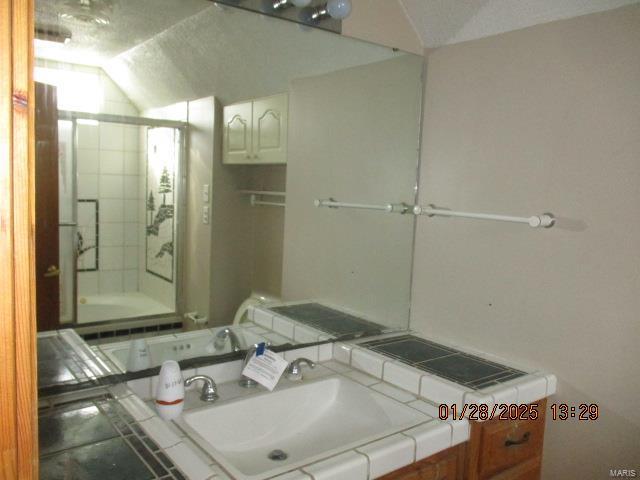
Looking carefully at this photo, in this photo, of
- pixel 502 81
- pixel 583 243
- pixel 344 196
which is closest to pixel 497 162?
pixel 502 81

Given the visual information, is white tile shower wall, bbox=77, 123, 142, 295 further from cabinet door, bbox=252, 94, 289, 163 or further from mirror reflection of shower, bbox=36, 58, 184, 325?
cabinet door, bbox=252, 94, 289, 163

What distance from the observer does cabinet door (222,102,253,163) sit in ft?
4.77

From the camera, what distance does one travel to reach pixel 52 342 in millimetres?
1256

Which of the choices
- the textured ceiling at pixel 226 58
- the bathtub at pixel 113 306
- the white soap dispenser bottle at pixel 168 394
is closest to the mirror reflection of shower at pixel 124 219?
the bathtub at pixel 113 306

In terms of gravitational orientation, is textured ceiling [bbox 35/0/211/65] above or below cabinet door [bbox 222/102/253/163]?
above

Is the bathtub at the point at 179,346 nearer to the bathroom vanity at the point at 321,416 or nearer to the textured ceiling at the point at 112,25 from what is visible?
the bathroom vanity at the point at 321,416

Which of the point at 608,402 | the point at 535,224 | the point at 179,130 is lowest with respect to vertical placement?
the point at 608,402

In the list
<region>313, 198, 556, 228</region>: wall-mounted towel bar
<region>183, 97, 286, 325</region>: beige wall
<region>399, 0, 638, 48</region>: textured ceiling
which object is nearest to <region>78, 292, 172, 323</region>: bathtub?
<region>183, 97, 286, 325</region>: beige wall

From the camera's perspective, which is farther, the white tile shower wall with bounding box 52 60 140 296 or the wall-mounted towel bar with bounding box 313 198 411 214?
the wall-mounted towel bar with bounding box 313 198 411 214

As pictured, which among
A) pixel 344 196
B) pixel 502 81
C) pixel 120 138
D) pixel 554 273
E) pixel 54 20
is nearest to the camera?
pixel 54 20

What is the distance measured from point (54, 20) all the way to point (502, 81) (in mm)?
1287

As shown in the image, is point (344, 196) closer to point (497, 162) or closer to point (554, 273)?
point (497, 162)

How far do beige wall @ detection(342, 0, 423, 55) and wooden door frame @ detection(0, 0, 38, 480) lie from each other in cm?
137

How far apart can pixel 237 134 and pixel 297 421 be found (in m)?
0.86
